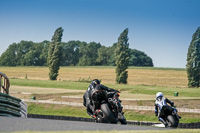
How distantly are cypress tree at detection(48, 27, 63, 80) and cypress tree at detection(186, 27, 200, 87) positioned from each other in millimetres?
24387

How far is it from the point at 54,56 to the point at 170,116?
6086 cm

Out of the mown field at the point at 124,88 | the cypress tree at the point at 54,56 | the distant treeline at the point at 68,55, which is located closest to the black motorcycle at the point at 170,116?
the mown field at the point at 124,88

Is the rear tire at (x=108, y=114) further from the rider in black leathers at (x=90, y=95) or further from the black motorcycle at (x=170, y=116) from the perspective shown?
the black motorcycle at (x=170, y=116)

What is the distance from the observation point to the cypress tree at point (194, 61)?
213 feet

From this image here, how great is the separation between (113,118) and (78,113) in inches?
863

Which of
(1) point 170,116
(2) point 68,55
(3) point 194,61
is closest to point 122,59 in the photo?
(3) point 194,61

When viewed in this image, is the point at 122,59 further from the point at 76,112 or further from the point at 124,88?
the point at 76,112

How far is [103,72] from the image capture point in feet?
314

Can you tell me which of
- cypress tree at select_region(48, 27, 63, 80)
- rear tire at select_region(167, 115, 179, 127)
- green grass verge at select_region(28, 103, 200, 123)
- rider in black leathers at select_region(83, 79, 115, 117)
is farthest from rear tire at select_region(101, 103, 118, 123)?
cypress tree at select_region(48, 27, 63, 80)

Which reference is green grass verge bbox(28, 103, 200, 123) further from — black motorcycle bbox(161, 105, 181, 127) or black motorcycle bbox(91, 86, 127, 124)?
black motorcycle bbox(91, 86, 127, 124)

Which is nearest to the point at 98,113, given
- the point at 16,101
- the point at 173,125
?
the point at 173,125

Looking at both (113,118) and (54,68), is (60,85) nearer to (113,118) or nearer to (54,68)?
(54,68)

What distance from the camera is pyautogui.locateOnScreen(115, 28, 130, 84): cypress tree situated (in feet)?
226

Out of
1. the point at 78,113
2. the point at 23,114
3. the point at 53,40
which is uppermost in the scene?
the point at 53,40
